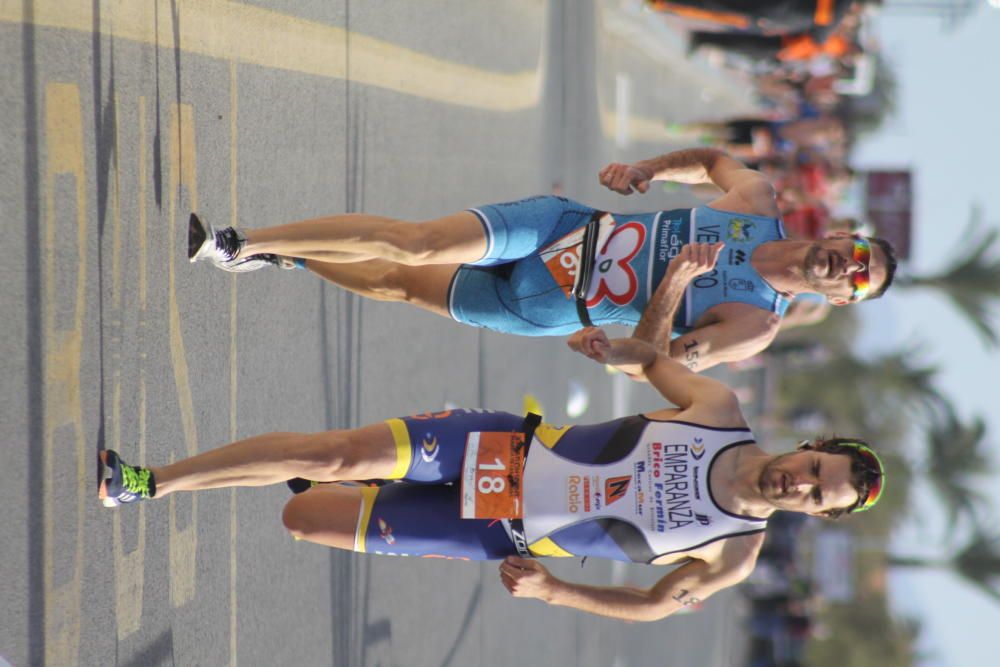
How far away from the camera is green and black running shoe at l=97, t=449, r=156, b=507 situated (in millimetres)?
3984

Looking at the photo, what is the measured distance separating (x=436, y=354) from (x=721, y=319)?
3432 millimetres

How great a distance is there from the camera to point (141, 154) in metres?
4.75

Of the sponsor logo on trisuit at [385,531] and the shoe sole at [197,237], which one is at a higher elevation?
the shoe sole at [197,237]

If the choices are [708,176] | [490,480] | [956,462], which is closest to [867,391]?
[956,462]

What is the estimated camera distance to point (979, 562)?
80.9 feet

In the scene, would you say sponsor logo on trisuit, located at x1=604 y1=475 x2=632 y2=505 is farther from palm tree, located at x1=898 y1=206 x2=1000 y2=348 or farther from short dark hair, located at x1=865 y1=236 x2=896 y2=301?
palm tree, located at x1=898 y1=206 x2=1000 y2=348

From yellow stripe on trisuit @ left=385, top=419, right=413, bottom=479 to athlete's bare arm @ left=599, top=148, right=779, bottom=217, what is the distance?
1527 millimetres

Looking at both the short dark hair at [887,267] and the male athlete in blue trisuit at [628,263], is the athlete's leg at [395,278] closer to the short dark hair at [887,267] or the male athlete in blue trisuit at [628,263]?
the male athlete in blue trisuit at [628,263]

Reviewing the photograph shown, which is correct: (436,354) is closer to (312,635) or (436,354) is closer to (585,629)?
(312,635)

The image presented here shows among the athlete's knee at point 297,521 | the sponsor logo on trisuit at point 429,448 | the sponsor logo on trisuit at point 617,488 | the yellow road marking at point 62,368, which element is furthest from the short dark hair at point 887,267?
the yellow road marking at point 62,368

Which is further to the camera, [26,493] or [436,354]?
[436,354]

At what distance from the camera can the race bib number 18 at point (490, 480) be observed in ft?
14.6

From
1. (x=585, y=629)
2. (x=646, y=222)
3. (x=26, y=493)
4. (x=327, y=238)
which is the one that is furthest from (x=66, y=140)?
(x=585, y=629)

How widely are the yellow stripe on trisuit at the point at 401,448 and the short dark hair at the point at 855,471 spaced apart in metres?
1.77
